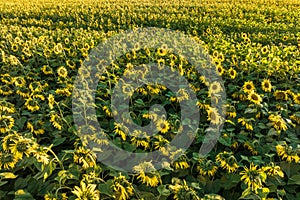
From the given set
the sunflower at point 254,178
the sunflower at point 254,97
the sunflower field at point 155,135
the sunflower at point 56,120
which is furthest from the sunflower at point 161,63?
the sunflower at point 254,178

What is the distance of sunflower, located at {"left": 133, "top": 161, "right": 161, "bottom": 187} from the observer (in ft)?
6.50

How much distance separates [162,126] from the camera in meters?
2.66

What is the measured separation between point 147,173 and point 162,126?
2.18ft

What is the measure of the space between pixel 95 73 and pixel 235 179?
2521mm

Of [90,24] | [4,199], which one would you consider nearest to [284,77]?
[4,199]

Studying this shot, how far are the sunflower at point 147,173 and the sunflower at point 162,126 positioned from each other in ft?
1.98

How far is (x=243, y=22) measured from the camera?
930cm

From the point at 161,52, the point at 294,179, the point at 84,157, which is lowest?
the point at 294,179

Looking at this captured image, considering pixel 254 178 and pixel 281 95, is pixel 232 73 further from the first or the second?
pixel 254 178

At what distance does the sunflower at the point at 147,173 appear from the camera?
6.50 ft

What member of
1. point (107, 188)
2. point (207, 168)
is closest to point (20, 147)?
point (107, 188)

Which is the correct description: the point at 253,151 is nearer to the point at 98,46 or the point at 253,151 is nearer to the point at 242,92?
the point at 242,92

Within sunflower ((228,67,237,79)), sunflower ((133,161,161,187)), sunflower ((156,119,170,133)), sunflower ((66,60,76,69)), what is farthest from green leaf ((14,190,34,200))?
sunflower ((228,67,237,79))

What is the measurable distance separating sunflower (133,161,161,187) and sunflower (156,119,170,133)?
605mm
